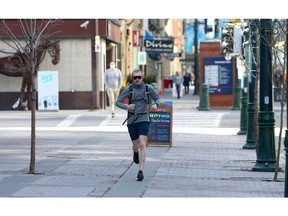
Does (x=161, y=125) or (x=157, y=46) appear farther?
(x=157, y=46)

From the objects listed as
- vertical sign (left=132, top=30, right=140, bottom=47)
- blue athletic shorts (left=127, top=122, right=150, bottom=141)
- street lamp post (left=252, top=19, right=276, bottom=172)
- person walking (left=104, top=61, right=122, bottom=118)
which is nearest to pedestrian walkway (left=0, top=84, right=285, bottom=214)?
street lamp post (left=252, top=19, right=276, bottom=172)

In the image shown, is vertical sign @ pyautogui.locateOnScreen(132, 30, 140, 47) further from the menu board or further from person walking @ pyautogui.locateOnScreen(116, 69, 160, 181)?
person walking @ pyautogui.locateOnScreen(116, 69, 160, 181)

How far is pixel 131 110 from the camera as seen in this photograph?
47.0ft

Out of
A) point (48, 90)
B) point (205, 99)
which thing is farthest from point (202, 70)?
point (48, 90)

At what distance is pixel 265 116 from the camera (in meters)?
15.6

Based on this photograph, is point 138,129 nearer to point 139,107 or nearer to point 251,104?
point 139,107

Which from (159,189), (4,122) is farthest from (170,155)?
(4,122)

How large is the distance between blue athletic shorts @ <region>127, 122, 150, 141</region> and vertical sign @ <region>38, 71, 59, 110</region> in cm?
2056

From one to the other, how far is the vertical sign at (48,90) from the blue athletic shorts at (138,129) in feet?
67.4

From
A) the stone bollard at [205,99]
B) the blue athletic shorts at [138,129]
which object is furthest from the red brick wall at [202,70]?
the blue athletic shorts at [138,129]

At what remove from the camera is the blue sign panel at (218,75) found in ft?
124

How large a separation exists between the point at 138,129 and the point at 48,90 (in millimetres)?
21220

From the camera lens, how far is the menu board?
20.1m
